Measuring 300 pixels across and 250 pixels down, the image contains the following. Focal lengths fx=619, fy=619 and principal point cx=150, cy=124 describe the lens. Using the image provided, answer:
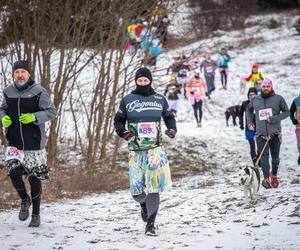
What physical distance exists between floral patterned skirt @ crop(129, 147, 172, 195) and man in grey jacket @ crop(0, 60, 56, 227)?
3.33ft

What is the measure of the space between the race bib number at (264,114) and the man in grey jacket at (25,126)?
14.4 ft

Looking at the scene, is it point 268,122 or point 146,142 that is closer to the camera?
point 146,142

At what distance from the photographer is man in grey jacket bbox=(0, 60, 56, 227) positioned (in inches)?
268

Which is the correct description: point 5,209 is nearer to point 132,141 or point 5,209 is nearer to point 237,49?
point 132,141

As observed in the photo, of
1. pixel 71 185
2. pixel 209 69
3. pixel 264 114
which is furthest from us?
pixel 209 69

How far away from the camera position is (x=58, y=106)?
578 inches

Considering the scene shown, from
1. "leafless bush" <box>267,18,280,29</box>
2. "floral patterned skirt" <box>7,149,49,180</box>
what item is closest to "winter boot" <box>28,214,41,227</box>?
"floral patterned skirt" <box>7,149,49,180</box>

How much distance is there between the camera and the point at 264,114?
33.4ft

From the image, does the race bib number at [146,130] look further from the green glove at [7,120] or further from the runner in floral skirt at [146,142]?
the green glove at [7,120]

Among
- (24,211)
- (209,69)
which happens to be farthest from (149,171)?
(209,69)

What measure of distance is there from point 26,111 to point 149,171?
1.51m

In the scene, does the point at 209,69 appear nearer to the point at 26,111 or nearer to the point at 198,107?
the point at 198,107

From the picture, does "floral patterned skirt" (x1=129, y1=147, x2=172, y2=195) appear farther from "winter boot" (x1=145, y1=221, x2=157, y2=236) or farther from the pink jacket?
the pink jacket

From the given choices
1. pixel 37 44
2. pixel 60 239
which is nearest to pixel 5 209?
pixel 60 239
